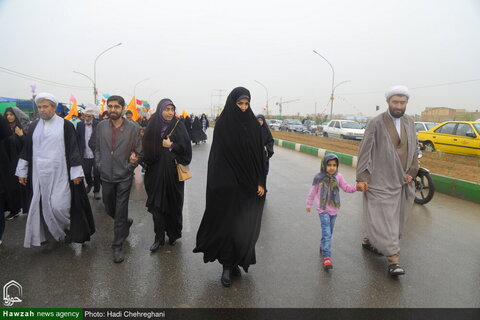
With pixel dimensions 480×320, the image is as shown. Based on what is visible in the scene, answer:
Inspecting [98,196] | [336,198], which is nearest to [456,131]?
[336,198]

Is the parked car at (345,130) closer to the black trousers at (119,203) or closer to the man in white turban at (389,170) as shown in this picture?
the man in white turban at (389,170)

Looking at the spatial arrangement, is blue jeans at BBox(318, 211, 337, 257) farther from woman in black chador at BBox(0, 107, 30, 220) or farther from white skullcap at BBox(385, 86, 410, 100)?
woman in black chador at BBox(0, 107, 30, 220)

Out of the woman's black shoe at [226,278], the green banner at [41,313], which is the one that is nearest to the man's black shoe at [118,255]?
the green banner at [41,313]

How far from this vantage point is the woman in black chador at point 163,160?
3.63 metres

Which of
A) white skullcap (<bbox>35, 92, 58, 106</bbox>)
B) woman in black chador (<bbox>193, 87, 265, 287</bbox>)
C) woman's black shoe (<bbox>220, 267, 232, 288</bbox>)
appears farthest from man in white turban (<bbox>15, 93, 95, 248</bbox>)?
woman's black shoe (<bbox>220, 267, 232, 288</bbox>)

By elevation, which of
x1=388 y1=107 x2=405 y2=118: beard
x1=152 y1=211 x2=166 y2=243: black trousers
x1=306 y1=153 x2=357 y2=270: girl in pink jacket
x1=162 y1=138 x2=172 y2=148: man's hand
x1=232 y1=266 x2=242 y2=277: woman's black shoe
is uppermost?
x1=388 y1=107 x2=405 y2=118: beard

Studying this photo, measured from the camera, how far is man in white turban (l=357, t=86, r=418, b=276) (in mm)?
3365

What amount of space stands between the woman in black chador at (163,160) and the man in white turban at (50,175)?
2.74ft

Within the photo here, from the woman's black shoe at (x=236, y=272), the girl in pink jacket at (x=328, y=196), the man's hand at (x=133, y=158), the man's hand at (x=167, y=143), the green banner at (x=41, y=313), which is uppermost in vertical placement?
the man's hand at (x=167, y=143)

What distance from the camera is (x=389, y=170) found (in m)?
3.39

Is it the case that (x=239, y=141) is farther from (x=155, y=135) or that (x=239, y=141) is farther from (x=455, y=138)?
(x=455, y=138)

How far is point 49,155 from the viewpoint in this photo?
11.5ft

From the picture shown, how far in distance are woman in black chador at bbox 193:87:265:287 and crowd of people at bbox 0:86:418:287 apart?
0.01m

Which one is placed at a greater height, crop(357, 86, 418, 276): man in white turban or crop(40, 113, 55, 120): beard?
crop(40, 113, 55, 120): beard
